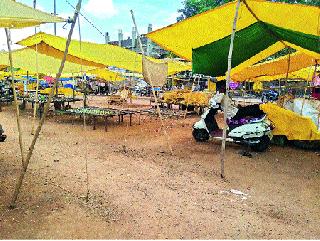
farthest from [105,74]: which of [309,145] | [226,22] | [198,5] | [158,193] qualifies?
[158,193]

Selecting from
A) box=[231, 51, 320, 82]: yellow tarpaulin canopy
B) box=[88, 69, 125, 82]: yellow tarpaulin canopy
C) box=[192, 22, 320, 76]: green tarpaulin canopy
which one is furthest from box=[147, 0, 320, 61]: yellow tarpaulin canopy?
box=[88, 69, 125, 82]: yellow tarpaulin canopy

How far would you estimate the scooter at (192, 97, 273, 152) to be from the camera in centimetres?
797

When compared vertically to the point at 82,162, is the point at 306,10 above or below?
above

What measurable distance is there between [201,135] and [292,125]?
2.47 meters

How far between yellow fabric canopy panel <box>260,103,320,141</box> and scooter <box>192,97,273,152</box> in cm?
63

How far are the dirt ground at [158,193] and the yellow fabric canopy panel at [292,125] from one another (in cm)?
44

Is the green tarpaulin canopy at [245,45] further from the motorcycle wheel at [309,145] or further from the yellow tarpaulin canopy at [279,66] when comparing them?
the yellow tarpaulin canopy at [279,66]

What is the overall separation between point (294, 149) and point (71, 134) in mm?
6777

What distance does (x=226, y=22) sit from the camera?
6.11 metres

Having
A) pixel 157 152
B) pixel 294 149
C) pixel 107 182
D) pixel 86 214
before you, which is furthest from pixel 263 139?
pixel 86 214

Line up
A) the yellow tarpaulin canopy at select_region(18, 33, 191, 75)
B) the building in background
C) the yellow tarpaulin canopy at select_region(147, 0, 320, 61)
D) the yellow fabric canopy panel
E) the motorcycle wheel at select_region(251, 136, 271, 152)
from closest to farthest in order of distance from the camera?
the yellow tarpaulin canopy at select_region(147, 0, 320, 61) → the motorcycle wheel at select_region(251, 136, 271, 152) → the yellow fabric canopy panel → the yellow tarpaulin canopy at select_region(18, 33, 191, 75) → the building in background

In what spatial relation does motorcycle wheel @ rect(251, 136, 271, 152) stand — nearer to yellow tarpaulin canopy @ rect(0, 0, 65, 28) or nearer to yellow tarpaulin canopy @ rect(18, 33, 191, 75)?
yellow tarpaulin canopy @ rect(18, 33, 191, 75)

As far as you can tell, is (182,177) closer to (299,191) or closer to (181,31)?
(299,191)

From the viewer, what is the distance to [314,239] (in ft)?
12.0
